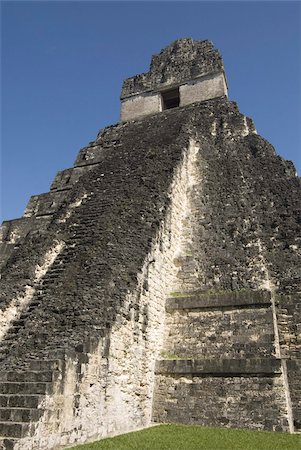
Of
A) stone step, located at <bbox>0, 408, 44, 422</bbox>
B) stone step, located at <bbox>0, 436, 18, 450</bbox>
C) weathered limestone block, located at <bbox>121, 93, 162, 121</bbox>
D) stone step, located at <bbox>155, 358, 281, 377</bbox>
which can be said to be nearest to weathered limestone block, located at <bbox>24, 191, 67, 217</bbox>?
weathered limestone block, located at <bbox>121, 93, 162, 121</bbox>

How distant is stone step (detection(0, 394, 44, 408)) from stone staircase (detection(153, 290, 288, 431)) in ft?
10.8

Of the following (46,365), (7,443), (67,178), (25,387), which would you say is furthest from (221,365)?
(67,178)

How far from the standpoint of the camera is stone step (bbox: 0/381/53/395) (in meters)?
5.49

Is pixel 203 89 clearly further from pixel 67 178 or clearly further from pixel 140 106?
pixel 67 178

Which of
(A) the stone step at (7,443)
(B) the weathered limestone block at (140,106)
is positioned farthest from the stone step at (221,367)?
(B) the weathered limestone block at (140,106)

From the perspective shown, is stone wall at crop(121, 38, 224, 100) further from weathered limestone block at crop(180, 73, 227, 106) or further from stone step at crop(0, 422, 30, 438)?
stone step at crop(0, 422, 30, 438)

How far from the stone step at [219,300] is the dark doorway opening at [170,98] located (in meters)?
10.4

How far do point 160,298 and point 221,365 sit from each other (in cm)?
194

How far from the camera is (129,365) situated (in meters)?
7.41

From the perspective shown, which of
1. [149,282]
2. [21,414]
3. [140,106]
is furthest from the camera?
[140,106]

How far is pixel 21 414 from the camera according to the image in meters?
5.21

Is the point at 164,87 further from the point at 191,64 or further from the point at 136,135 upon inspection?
the point at 136,135

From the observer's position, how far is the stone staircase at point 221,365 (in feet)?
24.2

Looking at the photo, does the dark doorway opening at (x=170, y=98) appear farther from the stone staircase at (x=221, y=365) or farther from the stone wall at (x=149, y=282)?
the stone staircase at (x=221, y=365)
